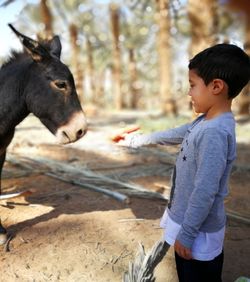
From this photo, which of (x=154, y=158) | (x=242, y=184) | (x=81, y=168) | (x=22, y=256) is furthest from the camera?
(x=154, y=158)

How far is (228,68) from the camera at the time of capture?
1686mm

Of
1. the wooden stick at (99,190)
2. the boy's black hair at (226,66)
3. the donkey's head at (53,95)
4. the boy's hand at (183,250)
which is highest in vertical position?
the boy's black hair at (226,66)

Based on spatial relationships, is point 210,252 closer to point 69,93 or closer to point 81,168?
point 69,93

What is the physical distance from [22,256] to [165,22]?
11116 mm

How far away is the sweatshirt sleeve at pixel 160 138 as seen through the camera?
220cm

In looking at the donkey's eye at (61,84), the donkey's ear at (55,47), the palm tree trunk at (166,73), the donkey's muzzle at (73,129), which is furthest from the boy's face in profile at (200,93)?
the palm tree trunk at (166,73)

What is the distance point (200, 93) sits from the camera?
1.78m

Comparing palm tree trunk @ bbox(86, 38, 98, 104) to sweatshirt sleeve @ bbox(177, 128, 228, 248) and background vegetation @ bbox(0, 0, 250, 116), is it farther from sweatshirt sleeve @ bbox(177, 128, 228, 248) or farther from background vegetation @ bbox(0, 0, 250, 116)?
sweatshirt sleeve @ bbox(177, 128, 228, 248)

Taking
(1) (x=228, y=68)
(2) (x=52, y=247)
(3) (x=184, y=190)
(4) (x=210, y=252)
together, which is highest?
(1) (x=228, y=68)

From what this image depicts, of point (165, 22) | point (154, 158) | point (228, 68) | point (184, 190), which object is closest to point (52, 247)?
point (184, 190)

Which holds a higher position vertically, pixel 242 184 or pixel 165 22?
pixel 165 22

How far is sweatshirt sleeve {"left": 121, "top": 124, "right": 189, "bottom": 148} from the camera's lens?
2.20 meters

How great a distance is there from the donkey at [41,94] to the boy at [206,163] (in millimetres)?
1370

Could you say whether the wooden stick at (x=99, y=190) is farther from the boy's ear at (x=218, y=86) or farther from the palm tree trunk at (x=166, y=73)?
the palm tree trunk at (x=166, y=73)
